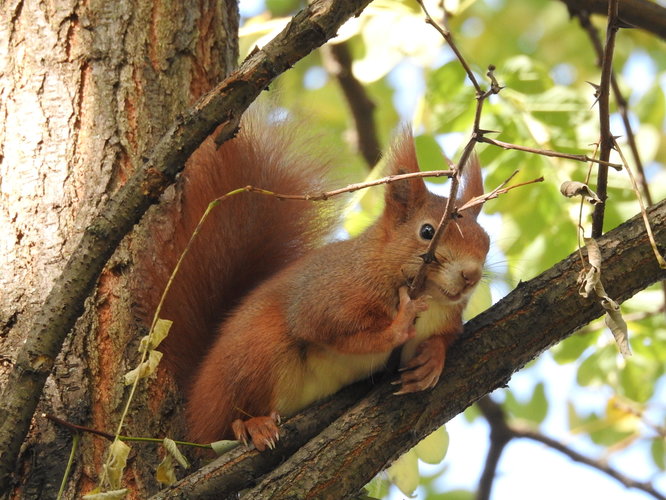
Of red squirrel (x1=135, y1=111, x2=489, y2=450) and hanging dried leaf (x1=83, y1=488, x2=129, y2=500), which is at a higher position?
red squirrel (x1=135, y1=111, x2=489, y2=450)

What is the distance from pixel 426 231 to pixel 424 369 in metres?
0.48

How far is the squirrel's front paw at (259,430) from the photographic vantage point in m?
1.90

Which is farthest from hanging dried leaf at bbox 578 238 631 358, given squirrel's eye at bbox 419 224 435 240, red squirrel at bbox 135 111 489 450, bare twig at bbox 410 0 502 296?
squirrel's eye at bbox 419 224 435 240

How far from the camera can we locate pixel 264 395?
86.6 inches

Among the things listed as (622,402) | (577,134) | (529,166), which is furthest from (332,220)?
(622,402)

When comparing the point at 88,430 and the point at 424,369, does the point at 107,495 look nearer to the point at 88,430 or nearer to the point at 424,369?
the point at 88,430

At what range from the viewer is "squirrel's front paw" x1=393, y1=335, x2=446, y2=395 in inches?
72.7

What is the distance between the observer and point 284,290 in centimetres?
234

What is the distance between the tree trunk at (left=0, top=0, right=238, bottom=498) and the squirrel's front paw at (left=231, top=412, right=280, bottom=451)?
154 mm

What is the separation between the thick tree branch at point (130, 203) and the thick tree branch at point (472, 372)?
338 mm

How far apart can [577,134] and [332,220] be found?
2.55ft

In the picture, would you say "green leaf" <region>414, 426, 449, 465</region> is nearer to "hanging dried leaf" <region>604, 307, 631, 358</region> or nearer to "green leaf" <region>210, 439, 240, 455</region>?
"green leaf" <region>210, 439, 240, 455</region>

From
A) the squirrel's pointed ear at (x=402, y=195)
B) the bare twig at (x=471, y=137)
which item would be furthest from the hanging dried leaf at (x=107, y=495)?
the squirrel's pointed ear at (x=402, y=195)

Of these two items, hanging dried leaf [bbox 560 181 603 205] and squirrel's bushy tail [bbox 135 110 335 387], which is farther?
squirrel's bushy tail [bbox 135 110 335 387]
